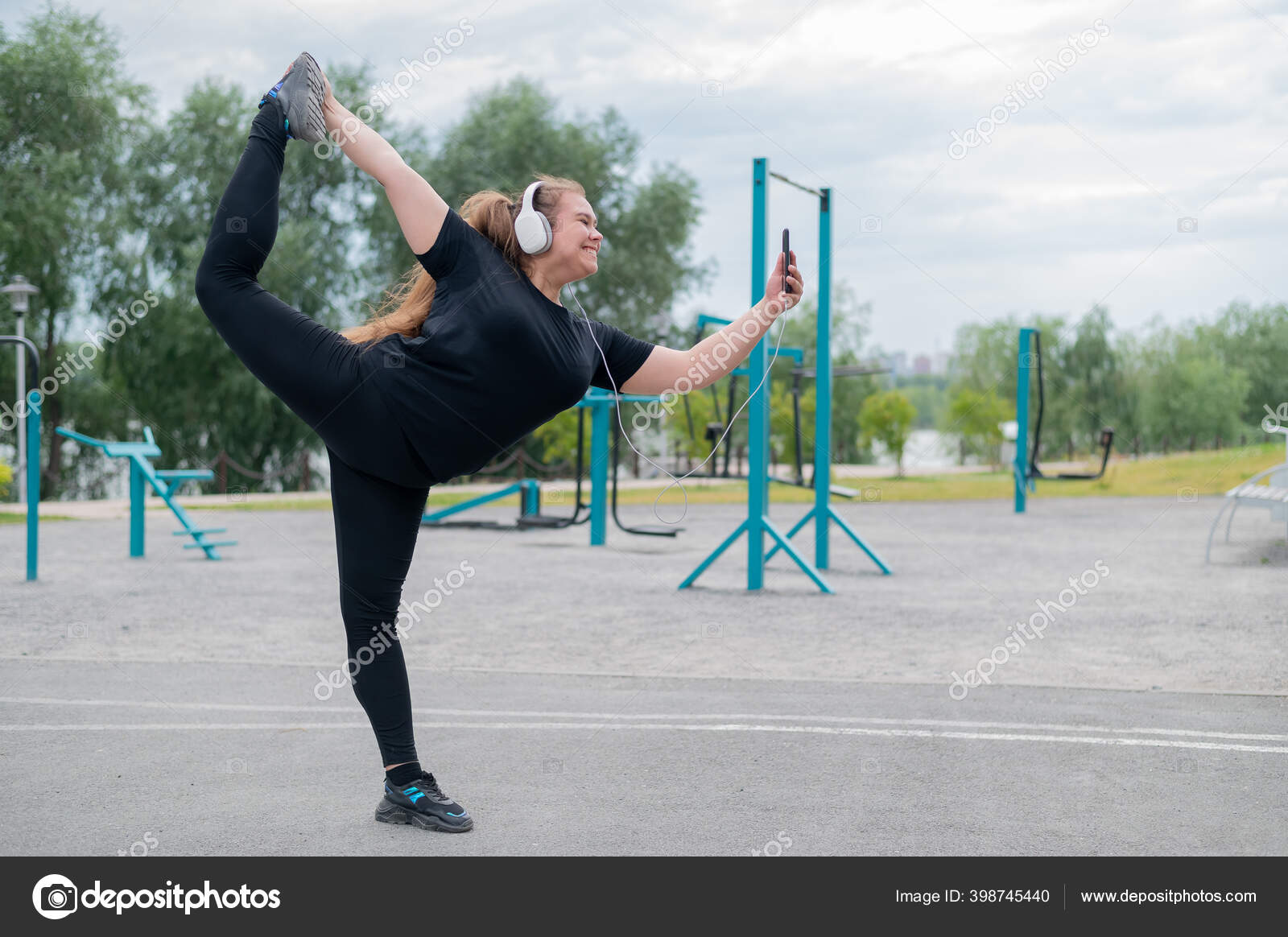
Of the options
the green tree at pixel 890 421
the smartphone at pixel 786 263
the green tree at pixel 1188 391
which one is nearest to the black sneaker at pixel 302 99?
the smartphone at pixel 786 263

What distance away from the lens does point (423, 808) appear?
3311 mm

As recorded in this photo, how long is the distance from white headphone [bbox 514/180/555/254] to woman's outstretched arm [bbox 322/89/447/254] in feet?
0.66

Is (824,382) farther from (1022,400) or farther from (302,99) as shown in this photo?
(1022,400)

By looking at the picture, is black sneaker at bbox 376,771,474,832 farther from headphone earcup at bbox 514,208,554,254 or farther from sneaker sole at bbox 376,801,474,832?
headphone earcup at bbox 514,208,554,254

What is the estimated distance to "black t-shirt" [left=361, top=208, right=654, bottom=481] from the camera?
3.02 m

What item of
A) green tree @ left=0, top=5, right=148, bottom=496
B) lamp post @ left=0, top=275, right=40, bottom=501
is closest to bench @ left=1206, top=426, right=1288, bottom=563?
lamp post @ left=0, top=275, right=40, bottom=501

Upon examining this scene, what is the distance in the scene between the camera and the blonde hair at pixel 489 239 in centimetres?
317

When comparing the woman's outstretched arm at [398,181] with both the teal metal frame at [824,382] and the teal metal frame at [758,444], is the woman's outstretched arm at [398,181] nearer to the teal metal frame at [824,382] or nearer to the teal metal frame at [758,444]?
the teal metal frame at [758,444]

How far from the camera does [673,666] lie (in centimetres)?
610

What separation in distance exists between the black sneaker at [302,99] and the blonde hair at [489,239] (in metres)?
0.43

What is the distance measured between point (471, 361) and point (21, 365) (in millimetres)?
16966
